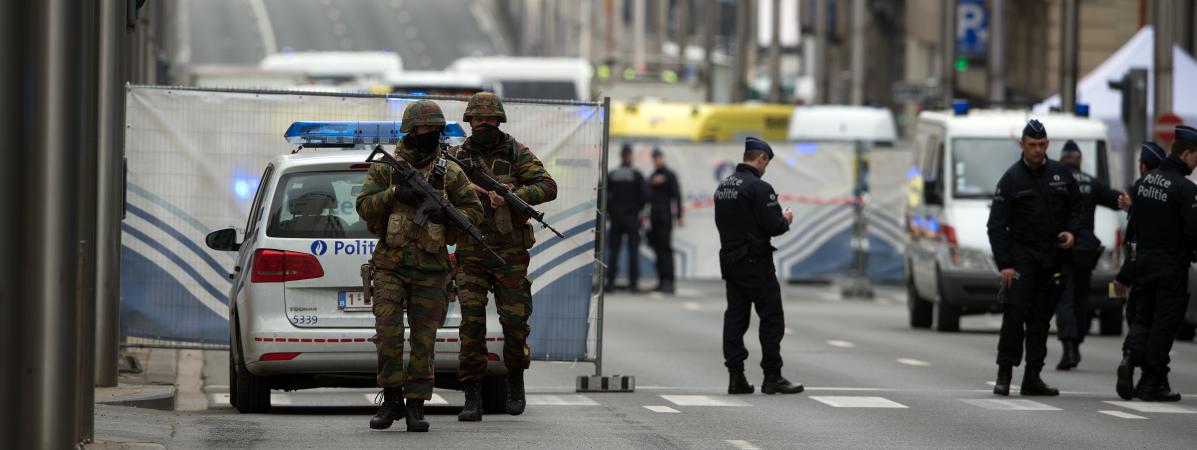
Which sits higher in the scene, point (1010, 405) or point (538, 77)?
point (538, 77)

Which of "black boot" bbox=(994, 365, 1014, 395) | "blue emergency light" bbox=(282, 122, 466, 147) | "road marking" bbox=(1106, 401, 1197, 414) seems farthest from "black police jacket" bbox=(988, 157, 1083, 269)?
"blue emergency light" bbox=(282, 122, 466, 147)

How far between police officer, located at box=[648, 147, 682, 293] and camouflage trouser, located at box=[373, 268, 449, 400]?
690 inches

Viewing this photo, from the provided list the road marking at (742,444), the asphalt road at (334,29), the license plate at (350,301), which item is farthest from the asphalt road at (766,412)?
the asphalt road at (334,29)

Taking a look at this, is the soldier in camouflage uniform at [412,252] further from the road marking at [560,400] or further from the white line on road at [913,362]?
the white line on road at [913,362]

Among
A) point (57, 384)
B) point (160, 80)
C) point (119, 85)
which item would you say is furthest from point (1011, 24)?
point (57, 384)

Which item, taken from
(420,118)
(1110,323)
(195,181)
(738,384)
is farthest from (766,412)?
(1110,323)

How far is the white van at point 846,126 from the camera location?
37156 mm

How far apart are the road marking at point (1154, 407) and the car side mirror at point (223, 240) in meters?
5.11

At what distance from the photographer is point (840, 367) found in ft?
55.6

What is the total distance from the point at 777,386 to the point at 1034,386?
1550 millimetres

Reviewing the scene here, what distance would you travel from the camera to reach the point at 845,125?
3728 centimetres

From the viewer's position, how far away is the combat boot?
36.4ft

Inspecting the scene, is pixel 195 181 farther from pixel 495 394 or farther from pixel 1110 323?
pixel 1110 323

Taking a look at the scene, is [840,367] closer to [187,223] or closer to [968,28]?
[187,223]
